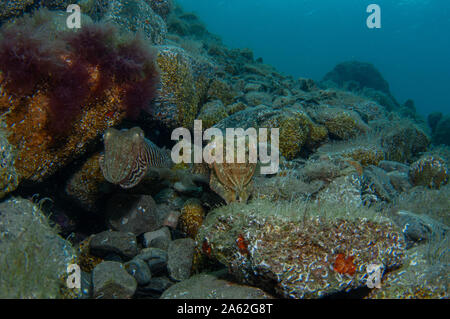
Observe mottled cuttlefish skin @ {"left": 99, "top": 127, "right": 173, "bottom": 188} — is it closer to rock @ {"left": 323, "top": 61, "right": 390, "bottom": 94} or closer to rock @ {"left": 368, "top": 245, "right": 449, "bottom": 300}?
rock @ {"left": 368, "top": 245, "right": 449, "bottom": 300}

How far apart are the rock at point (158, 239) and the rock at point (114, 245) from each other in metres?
0.27

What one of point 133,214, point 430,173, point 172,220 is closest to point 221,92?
point 172,220

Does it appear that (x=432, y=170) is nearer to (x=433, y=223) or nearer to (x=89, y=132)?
(x=433, y=223)

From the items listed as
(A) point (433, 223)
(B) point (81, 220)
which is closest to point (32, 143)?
(B) point (81, 220)

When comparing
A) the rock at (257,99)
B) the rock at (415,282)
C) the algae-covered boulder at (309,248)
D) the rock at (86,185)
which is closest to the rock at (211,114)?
the rock at (257,99)

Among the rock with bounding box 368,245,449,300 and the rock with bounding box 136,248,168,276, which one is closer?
the rock with bounding box 368,245,449,300

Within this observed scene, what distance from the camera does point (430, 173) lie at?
5.65 meters

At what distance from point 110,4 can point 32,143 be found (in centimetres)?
538

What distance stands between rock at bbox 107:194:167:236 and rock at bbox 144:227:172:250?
83mm

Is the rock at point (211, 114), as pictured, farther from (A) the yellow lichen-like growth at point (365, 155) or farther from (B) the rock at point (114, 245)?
(B) the rock at point (114, 245)

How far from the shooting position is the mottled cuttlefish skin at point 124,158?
3387 millimetres

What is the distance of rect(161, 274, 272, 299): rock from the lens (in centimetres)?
249

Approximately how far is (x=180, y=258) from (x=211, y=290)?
89 cm

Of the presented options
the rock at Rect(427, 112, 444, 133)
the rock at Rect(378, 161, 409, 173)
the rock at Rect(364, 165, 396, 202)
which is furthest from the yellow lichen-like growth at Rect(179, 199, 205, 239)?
the rock at Rect(427, 112, 444, 133)
